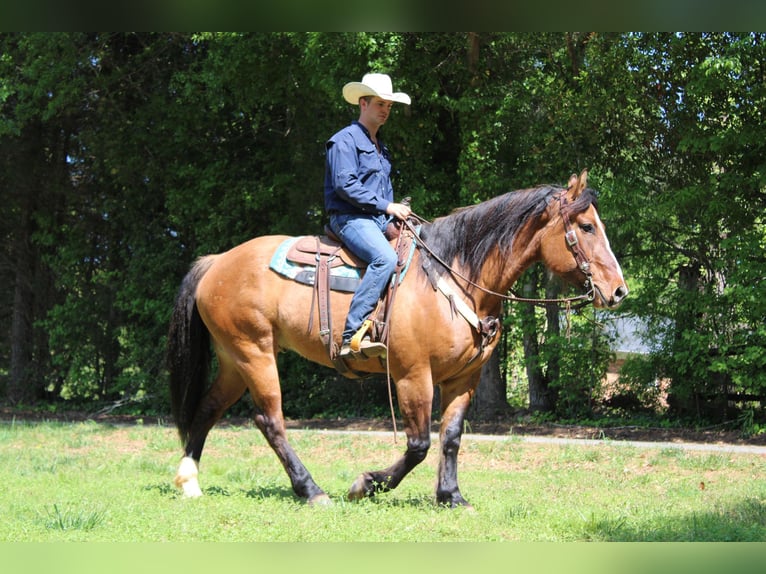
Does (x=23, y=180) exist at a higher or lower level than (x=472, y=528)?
higher

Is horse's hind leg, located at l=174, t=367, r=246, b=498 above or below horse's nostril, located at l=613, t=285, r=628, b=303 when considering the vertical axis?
below

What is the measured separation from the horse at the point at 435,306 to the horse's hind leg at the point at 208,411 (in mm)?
40

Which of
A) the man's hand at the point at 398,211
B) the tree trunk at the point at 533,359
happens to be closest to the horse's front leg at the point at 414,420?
the man's hand at the point at 398,211

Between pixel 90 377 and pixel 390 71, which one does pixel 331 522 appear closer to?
pixel 390 71

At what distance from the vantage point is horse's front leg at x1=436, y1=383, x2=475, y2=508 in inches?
252

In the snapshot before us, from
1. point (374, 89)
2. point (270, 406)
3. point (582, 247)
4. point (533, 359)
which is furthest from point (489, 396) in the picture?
point (374, 89)

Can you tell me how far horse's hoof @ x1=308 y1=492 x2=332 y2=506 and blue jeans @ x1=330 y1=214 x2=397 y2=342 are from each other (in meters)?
1.21

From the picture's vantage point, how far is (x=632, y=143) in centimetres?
1257

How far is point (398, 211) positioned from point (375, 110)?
80 cm

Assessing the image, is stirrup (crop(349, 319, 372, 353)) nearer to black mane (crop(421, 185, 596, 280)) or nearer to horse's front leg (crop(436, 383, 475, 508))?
black mane (crop(421, 185, 596, 280))

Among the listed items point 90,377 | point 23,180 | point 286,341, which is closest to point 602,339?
point 286,341

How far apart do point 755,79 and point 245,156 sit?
8986 mm

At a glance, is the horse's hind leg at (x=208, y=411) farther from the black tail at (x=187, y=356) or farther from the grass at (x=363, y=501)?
the grass at (x=363, y=501)

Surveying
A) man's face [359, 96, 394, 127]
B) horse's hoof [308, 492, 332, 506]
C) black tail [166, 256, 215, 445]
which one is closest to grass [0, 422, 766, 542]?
horse's hoof [308, 492, 332, 506]
